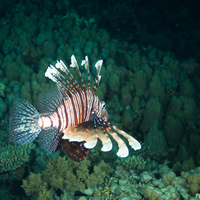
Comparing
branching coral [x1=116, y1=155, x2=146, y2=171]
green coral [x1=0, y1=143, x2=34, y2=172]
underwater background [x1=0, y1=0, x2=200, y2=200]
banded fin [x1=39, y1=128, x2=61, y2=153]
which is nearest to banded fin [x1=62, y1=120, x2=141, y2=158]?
banded fin [x1=39, y1=128, x2=61, y2=153]

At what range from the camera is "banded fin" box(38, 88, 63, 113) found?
2044mm

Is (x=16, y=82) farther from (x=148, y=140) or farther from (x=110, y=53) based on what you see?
(x=148, y=140)

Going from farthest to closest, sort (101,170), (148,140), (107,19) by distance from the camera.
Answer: (107,19) < (148,140) < (101,170)

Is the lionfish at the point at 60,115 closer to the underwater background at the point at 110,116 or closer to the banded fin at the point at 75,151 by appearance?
the banded fin at the point at 75,151

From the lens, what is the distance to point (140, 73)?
4.09 m

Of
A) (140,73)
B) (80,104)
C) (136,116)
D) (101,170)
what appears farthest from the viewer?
(140,73)

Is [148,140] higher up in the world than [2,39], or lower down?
lower down

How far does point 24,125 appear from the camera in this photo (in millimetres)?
2012

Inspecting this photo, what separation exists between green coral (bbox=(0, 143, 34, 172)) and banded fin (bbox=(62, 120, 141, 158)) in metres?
1.69

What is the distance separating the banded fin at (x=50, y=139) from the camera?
1961 mm

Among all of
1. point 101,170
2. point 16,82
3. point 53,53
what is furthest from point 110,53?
point 101,170

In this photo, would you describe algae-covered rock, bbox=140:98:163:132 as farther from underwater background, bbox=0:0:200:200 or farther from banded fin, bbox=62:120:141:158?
banded fin, bbox=62:120:141:158

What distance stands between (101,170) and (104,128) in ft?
3.09

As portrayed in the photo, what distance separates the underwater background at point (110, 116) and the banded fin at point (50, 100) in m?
0.74
